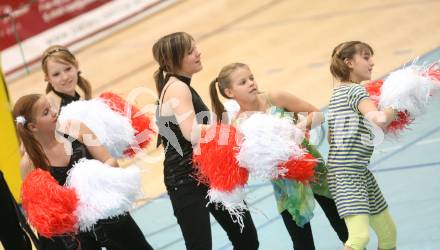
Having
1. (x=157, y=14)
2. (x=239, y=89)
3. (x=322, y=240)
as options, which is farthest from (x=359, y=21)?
(x=239, y=89)

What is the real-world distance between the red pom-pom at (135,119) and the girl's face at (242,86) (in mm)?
841

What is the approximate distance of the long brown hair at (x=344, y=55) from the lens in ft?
14.5

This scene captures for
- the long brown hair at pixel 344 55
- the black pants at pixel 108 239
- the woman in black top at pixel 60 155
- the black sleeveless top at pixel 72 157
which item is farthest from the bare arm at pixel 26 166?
the long brown hair at pixel 344 55

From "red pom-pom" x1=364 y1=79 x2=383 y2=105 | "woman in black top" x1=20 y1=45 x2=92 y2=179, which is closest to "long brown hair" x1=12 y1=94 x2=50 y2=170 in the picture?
"woman in black top" x1=20 y1=45 x2=92 y2=179

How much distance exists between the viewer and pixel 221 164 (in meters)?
4.23

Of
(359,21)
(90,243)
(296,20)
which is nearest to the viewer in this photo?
(90,243)

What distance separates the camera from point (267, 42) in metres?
10.9

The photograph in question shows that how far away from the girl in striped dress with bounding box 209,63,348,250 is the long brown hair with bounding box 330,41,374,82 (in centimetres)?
24

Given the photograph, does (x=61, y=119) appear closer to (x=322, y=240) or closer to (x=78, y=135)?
(x=78, y=135)

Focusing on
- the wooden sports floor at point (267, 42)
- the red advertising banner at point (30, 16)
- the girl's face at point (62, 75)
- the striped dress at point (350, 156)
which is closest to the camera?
the striped dress at point (350, 156)

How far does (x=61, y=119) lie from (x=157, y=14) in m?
8.79

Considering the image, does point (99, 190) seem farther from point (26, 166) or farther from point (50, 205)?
point (26, 166)

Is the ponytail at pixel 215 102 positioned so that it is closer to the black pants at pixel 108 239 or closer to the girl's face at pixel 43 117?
the black pants at pixel 108 239

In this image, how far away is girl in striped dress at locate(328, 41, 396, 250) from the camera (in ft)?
14.0
